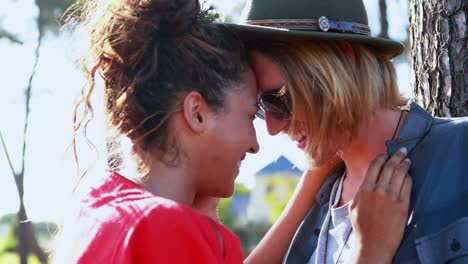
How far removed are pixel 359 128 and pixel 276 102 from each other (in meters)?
0.27

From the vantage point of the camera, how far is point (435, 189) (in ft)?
8.09

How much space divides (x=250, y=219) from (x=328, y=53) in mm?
13402

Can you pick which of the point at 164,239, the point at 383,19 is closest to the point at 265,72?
the point at 164,239

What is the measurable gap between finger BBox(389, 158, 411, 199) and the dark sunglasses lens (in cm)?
38

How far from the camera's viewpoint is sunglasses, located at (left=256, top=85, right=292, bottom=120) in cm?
262

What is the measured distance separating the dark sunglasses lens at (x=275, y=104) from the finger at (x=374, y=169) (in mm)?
297

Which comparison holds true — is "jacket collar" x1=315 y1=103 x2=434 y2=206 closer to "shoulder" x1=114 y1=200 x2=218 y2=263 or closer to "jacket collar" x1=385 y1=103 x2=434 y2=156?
"jacket collar" x1=385 y1=103 x2=434 y2=156

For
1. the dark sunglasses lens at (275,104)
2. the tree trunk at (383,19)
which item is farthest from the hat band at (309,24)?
the tree trunk at (383,19)

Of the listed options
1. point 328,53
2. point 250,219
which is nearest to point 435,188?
point 328,53

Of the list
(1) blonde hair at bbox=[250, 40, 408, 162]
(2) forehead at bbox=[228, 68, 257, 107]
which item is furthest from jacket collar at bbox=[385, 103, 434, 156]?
(2) forehead at bbox=[228, 68, 257, 107]

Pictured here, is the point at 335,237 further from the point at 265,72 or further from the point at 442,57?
the point at 442,57

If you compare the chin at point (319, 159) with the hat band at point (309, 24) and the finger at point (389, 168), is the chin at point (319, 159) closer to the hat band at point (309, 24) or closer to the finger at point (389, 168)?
the finger at point (389, 168)

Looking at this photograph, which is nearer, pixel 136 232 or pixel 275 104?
pixel 136 232

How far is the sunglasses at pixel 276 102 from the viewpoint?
8.61 ft
